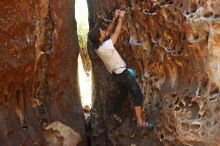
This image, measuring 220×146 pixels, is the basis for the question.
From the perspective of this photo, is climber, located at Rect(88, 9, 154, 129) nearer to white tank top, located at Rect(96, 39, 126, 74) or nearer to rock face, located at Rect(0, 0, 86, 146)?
white tank top, located at Rect(96, 39, 126, 74)

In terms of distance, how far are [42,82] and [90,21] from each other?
50.6 inches

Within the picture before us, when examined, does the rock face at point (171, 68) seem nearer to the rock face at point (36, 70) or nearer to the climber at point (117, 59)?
the climber at point (117, 59)

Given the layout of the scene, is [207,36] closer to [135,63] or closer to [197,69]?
[197,69]

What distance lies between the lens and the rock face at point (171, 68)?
462 cm

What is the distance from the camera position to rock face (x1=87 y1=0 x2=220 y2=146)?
4625mm

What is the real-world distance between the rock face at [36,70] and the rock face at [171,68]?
49cm

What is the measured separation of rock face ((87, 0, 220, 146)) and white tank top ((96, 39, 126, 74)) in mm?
331

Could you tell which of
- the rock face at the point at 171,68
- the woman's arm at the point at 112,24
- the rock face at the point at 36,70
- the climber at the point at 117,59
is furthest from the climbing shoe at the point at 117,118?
the woman's arm at the point at 112,24

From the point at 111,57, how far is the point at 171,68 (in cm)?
76

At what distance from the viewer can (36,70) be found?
Answer: 18.7 ft

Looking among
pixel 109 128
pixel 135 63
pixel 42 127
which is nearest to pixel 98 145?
pixel 109 128

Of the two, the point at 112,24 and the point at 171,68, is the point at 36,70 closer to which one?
the point at 112,24

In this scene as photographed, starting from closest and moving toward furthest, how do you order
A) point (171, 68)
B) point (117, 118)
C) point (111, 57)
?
point (171, 68) → point (111, 57) → point (117, 118)

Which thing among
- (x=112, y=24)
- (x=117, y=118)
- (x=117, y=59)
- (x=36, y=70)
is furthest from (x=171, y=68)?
(x=36, y=70)
